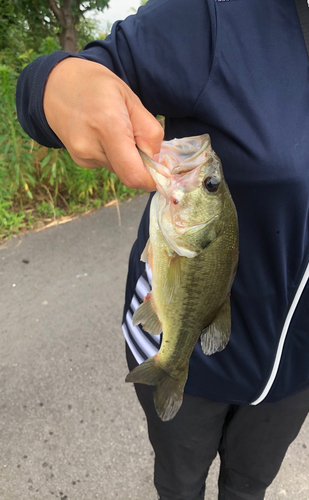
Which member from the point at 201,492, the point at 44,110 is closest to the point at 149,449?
the point at 201,492

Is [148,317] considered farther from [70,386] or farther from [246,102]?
[70,386]

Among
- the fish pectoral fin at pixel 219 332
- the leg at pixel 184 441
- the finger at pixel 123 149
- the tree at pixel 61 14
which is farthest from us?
the tree at pixel 61 14

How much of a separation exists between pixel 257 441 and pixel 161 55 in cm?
135

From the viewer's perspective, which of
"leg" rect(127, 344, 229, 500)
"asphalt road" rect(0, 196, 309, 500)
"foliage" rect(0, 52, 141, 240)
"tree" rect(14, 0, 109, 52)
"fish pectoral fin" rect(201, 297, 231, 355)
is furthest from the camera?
"tree" rect(14, 0, 109, 52)

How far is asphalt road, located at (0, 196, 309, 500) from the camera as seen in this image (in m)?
1.78

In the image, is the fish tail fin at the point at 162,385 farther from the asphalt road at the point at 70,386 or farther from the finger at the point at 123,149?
the asphalt road at the point at 70,386

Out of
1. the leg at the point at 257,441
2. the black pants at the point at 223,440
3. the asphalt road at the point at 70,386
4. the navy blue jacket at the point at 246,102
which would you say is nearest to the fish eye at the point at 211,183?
the navy blue jacket at the point at 246,102

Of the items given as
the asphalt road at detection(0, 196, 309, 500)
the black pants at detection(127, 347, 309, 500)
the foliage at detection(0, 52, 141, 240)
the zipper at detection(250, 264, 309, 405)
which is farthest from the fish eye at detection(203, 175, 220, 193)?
the foliage at detection(0, 52, 141, 240)

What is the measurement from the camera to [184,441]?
4.00 ft

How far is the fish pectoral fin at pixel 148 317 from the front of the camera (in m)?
0.99

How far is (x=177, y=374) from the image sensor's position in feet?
3.27

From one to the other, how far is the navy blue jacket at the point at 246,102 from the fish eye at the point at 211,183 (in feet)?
0.39

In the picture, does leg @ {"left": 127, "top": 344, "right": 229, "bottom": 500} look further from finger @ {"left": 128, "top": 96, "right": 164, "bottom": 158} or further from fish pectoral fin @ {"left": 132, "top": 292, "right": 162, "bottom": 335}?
finger @ {"left": 128, "top": 96, "right": 164, "bottom": 158}

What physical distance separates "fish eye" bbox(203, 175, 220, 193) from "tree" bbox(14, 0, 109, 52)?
10.4 ft
